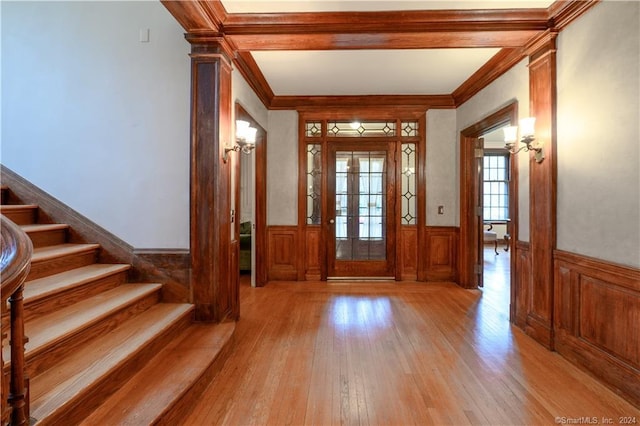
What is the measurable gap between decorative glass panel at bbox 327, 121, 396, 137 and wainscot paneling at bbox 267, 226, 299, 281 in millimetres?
1668

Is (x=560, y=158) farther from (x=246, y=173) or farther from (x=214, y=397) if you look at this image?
(x=246, y=173)

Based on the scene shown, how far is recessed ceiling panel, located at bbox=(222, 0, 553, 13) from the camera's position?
8.71 ft

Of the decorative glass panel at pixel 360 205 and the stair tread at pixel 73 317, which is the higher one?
the decorative glass panel at pixel 360 205

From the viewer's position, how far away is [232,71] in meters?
3.33

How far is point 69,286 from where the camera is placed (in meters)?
2.31

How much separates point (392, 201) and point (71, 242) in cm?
410

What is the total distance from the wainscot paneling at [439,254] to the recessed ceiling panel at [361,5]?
3.15 m

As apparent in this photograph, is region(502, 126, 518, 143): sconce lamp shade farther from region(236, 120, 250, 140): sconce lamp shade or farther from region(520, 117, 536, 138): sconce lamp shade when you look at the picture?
region(236, 120, 250, 140): sconce lamp shade

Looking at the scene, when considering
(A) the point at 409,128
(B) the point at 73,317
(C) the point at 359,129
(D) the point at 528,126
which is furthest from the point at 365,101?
(B) the point at 73,317

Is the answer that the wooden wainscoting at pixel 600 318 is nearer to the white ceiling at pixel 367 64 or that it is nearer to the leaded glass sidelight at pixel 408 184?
the white ceiling at pixel 367 64

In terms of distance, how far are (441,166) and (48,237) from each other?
4.90m

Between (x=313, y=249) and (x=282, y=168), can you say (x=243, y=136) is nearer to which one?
(x=282, y=168)

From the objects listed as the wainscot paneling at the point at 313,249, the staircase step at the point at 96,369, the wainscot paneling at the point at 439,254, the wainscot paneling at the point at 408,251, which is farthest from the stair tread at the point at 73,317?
the wainscot paneling at the point at 439,254

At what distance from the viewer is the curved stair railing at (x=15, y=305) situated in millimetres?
1182
